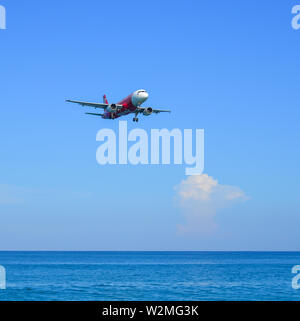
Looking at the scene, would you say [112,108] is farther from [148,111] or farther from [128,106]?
[148,111]

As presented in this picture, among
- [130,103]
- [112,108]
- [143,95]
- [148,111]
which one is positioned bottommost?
[148,111]

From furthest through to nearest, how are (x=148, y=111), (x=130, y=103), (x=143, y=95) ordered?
(x=148, y=111) < (x=130, y=103) < (x=143, y=95)

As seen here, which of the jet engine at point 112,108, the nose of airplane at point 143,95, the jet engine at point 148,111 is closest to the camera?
the nose of airplane at point 143,95

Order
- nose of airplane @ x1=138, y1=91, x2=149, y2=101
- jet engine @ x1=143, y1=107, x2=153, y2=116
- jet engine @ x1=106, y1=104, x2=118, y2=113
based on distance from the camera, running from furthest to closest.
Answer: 1. jet engine @ x1=143, y1=107, x2=153, y2=116
2. jet engine @ x1=106, y1=104, x2=118, y2=113
3. nose of airplane @ x1=138, y1=91, x2=149, y2=101

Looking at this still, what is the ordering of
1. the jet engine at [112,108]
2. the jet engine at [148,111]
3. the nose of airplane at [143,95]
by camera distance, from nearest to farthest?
1. the nose of airplane at [143,95]
2. the jet engine at [112,108]
3. the jet engine at [148,111]

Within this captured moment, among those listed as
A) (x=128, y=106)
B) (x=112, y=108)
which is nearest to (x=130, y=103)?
(x=128, y=106)

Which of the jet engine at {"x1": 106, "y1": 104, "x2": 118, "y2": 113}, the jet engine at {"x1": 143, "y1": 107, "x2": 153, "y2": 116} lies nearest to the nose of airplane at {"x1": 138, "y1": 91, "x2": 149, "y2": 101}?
the jet engine at {"x1": 143, "y1": 107, "x2": 153, "y2": 116}

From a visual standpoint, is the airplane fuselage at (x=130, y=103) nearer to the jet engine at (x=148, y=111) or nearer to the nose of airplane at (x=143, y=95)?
the nose of airplane at (x=143, y=95)

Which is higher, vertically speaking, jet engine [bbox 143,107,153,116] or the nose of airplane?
the nose of airplane

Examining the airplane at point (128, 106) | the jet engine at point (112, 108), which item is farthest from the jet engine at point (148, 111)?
the jet engine at point (112, 108)

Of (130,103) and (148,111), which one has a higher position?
(130,103)

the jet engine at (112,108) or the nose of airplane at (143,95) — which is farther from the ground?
the nose of airplane at (143,95)

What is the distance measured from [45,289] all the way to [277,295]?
156 feet

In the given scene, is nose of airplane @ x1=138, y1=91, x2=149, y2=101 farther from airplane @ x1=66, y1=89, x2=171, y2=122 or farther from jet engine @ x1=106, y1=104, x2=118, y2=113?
jet engine @ x1=106, y1=104, x2=118, y2=113
